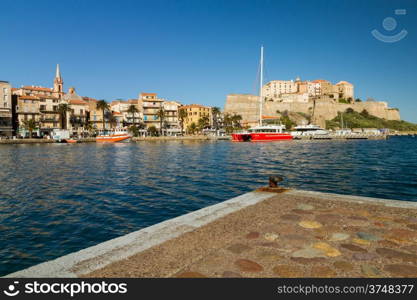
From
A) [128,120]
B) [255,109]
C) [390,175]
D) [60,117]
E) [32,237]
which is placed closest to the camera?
[32,237]

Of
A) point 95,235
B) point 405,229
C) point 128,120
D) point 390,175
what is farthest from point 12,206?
point 128,120

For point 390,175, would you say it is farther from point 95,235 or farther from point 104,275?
point 104,275

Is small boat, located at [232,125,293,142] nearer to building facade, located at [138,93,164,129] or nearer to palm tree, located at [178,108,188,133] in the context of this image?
palm tree, located at [178,108,188,133]

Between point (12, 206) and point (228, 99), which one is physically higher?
point (228, 99)

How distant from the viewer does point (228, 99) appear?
155500 millimetres

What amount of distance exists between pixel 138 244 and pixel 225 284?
6.19 feet

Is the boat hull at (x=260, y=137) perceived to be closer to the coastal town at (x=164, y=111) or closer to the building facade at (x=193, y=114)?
the coastal town at (x=164, y=111)

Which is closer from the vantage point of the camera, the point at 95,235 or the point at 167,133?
the point at 95,235

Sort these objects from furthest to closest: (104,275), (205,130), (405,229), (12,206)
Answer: (205,130)
(12,206)
(405,229)
(104,275)

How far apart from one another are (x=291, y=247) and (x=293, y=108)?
16736 cm

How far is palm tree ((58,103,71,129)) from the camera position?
95688 mm

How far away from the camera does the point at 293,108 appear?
163 meters

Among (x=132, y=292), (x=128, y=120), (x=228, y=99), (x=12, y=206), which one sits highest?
(x=228, y=99)

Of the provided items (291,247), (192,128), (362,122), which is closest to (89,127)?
(192,128)
